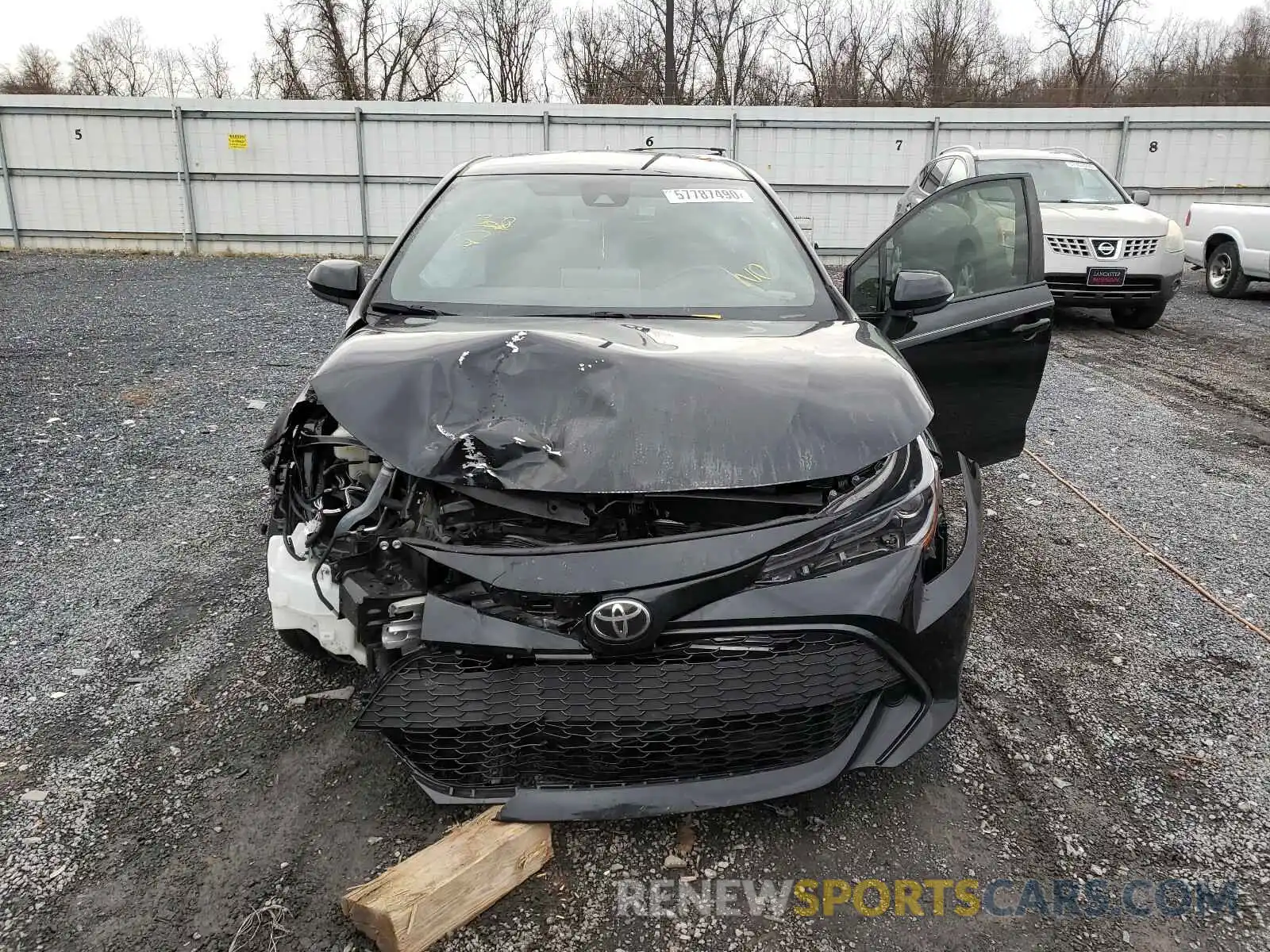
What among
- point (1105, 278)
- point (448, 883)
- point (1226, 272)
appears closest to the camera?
point (448, 883)

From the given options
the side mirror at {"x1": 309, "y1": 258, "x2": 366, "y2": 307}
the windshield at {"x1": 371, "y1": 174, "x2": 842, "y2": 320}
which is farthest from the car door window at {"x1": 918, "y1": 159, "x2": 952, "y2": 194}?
the side mirror at {"x1": 309, "y1": 258, "x2": 366, "y2": 307}

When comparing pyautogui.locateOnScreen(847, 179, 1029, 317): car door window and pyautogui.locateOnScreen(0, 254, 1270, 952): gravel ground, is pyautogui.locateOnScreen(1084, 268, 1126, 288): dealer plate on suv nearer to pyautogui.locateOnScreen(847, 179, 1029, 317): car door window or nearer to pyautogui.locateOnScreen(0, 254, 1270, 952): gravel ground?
pyautogui.locateOnScreen(0, 254, 1270, 952): gravel ground

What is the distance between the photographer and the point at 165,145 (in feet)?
50.4

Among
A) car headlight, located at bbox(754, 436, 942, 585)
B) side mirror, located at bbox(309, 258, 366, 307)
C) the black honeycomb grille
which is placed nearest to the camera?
the black honeycomb grille

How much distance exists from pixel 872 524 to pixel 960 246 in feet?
7.78

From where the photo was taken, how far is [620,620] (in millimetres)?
1884

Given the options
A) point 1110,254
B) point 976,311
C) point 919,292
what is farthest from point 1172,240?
point 919,292

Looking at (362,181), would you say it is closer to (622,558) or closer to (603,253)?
(603,253)

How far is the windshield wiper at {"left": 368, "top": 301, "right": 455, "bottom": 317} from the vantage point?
2936 mm

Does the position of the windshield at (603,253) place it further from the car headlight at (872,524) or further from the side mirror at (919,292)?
the car headlight at (872,524)

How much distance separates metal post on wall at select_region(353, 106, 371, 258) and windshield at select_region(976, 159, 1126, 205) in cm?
1027

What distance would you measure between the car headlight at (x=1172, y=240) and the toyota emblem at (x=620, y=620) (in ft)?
28.1

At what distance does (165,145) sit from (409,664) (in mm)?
16533

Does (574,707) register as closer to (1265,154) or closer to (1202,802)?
(1202,802)
